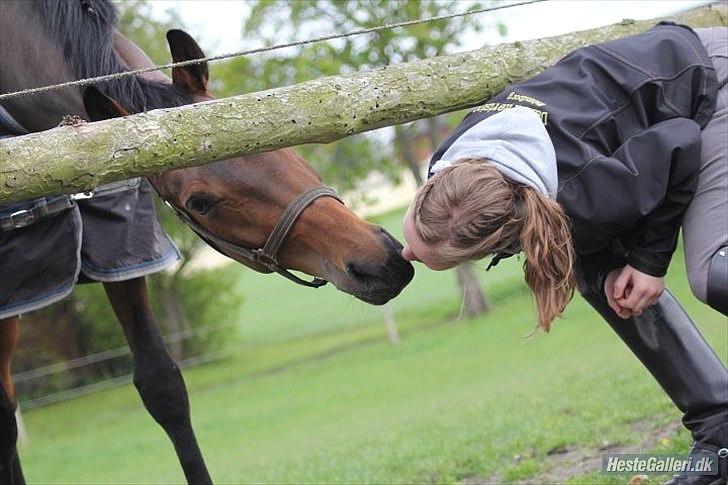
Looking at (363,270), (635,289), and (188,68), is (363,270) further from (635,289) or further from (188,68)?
(188,68)

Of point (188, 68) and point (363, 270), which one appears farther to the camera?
point (188, 68)

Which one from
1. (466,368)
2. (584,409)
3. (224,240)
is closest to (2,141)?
(224,240)

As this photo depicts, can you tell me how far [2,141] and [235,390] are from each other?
1343cm

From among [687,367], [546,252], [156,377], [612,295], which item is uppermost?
[546,252]

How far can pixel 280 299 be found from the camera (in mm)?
29781

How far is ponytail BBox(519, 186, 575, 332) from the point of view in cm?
279

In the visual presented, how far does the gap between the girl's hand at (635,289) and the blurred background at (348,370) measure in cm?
118

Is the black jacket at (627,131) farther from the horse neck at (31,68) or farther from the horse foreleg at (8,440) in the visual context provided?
the horse foreleg at (8,440)

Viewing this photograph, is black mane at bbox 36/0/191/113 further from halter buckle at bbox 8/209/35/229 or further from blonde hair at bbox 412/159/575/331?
blonde hair at bbox 412/159/575/331

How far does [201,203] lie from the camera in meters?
3.76

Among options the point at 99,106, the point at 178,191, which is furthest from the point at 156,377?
the point at 99,106

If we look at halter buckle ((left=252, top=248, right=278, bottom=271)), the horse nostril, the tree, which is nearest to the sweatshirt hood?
the horse nostril

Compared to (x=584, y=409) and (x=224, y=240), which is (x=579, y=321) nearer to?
(x=584, y=409)

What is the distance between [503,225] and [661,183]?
580mm
